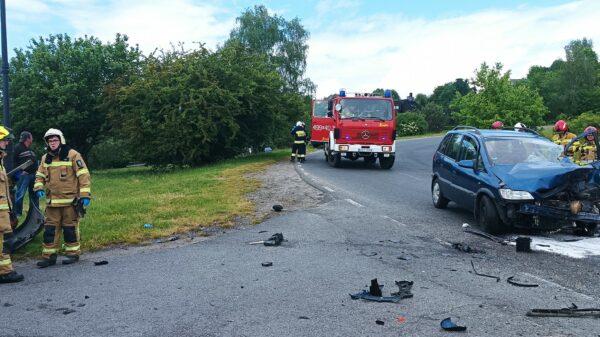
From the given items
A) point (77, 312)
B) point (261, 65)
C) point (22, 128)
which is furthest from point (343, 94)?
point (22, 128)

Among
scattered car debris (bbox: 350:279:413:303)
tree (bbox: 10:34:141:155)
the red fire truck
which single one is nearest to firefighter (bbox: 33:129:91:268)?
scattered car debris (bbox: 350:279:413:303)

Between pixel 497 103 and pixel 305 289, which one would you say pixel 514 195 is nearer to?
pixel 305 289

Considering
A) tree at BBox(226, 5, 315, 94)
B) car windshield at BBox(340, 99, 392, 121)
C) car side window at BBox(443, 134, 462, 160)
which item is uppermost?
tree at BBox(226, 5, 315, 94)

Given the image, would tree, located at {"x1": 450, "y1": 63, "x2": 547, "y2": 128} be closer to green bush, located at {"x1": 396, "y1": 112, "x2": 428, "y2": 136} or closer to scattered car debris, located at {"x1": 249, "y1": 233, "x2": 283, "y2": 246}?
green bush, located at {"x1": 396, "y1": 112, "x2": 428, "y2": 136}

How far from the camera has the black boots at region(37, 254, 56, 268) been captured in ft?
21.9

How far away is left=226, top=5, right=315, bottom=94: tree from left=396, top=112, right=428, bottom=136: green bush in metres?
15.4

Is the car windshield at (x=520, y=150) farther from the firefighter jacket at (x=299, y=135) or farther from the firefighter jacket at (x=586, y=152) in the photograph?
the firefighter jacket at (x=299, y=135)

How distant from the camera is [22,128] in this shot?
30906mm

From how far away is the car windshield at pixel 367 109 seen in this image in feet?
60.6

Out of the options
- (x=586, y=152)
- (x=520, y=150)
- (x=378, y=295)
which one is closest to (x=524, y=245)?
(x=520, y=150)

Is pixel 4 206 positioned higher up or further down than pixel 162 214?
higher up

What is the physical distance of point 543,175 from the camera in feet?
25.3

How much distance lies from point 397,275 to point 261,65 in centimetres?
2187

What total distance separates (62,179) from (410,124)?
59770mm
